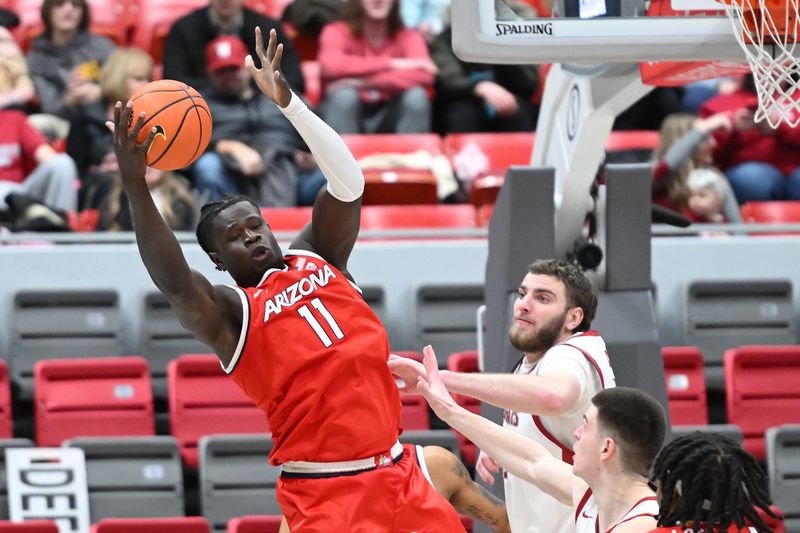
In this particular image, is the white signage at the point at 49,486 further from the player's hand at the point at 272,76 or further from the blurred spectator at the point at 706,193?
the blurred spectator at the point at 706,193

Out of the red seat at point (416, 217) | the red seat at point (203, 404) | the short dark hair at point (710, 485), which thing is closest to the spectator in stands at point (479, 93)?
the red seat at point (416, 217)

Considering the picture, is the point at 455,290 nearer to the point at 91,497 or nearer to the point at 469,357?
the point at 469,357

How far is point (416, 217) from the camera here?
8477 millimetres

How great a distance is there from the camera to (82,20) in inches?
358

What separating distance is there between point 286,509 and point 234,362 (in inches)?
19.2

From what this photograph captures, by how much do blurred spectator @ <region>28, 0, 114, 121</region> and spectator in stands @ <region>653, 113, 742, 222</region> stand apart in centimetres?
345

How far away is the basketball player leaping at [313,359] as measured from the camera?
13.9ft

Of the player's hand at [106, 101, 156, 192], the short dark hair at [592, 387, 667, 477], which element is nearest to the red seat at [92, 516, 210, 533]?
the player's hand at [106, 101, 156, 192]

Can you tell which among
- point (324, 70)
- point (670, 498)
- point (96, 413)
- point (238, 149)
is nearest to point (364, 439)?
point (670, 498)

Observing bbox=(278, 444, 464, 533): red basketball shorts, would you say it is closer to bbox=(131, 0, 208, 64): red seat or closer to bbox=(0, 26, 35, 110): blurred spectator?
bbox=(0, 26, 35, 110): blurred spectator

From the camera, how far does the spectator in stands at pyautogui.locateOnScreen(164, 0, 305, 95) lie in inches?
348

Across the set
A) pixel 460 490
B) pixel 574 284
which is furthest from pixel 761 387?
pixel 460 490

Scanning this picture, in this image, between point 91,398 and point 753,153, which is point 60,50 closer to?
Answer: point 91,398

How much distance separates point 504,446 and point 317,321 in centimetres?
65
